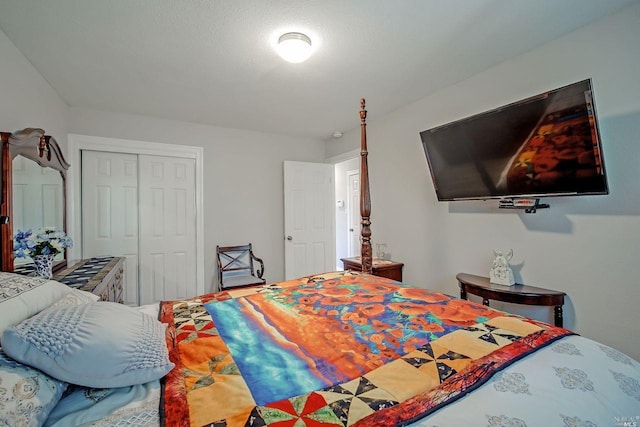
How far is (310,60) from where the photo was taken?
7.28 ft

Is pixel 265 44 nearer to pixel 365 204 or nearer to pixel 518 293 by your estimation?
pixel 365 204

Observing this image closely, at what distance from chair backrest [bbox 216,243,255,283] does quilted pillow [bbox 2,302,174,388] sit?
9.61 feet

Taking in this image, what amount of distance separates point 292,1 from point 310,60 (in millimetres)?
626

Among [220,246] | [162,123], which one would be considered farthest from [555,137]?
[162,123]

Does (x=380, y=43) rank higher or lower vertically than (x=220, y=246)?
higher

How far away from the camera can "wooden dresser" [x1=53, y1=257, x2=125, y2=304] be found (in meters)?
1.76

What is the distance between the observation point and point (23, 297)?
3.05ft

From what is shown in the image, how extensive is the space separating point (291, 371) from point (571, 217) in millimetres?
2185

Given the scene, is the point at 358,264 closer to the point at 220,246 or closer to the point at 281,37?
the point at 220,246

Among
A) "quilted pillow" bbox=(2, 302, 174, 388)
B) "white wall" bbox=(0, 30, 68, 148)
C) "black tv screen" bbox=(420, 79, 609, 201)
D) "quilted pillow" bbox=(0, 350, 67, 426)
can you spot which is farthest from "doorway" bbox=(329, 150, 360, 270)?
"quilted pillow" bbox=(0, 350, 67, 426)

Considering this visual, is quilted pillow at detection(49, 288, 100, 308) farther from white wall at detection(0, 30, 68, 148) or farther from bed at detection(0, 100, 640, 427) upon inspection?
white wall at detection(0, 30, 68, 148)

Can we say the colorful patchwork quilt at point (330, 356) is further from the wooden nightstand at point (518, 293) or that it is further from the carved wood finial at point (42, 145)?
the carved wood finial at point (42, 145)

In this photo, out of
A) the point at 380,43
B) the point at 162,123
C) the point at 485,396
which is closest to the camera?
the point at 485,396

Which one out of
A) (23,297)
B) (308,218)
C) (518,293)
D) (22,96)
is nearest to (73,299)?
(23,297)
